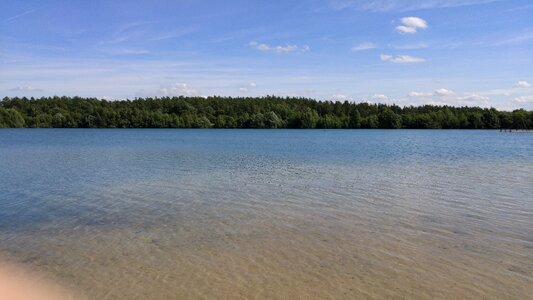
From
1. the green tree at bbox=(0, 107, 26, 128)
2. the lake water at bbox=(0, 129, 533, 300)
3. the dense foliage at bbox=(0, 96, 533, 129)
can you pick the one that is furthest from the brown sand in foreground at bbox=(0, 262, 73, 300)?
the green tree at bbox=(0, 107, 26, 128)

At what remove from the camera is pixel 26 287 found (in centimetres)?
719

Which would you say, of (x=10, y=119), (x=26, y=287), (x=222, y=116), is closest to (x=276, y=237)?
(x=26, y=287)

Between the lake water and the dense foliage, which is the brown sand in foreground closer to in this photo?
the lake water

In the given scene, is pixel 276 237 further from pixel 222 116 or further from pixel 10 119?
pixel 10 119

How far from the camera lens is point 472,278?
24.3 feet

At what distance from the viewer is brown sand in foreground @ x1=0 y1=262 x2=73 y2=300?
6809 millimetres

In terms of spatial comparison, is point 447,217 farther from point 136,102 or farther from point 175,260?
point 136,102

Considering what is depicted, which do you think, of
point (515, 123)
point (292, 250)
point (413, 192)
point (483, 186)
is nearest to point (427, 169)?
point (483, 186)

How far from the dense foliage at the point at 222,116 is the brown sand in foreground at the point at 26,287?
126m

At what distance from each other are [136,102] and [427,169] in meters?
146

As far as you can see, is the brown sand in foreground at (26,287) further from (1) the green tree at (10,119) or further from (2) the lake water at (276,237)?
(1) the green tree at (10,119)

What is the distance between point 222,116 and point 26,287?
133 metres

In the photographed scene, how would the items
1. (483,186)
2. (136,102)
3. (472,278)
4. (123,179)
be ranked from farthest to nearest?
(136,102)
(123,179)
(483,186)
(472,278)

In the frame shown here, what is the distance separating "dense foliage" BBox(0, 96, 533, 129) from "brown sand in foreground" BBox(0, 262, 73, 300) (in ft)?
414
